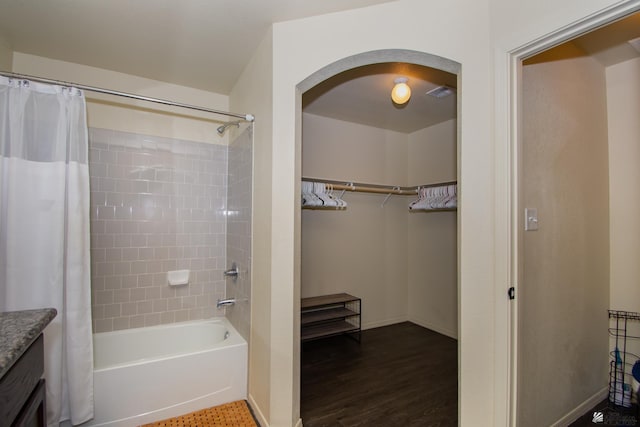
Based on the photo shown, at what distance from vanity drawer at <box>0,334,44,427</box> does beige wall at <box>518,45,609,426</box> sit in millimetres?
1907

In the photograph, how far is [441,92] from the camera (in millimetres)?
2836

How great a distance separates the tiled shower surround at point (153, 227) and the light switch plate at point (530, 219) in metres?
2.40

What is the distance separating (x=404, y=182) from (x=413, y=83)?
167 cm

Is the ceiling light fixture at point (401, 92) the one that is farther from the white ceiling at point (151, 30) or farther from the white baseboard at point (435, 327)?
the white baseboard at point (435, 327)

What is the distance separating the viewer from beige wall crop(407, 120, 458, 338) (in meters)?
3.54

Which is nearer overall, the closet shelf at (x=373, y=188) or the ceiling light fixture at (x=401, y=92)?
the ceiling light fixture at (x=401, y=92)

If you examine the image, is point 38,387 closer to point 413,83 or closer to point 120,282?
point 120,282

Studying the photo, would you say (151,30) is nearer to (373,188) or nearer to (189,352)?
(189,352)

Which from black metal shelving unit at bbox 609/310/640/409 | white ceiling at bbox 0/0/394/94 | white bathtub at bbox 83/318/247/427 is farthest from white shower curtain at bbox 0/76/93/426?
black metal shelving unit at bbox 609/310/640/409

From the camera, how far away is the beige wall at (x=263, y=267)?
1.80 meters

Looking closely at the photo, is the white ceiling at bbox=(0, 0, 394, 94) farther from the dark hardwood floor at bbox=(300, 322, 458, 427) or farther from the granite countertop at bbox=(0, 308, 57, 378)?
the dark hardwood floor at bbox=(300, 322, 458, 427)

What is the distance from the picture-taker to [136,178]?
2.52 metres

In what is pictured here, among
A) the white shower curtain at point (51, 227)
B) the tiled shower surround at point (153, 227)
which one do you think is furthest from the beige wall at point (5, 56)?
the tiled shower surround at point (153, 227)

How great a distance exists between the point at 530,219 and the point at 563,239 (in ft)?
1.61
